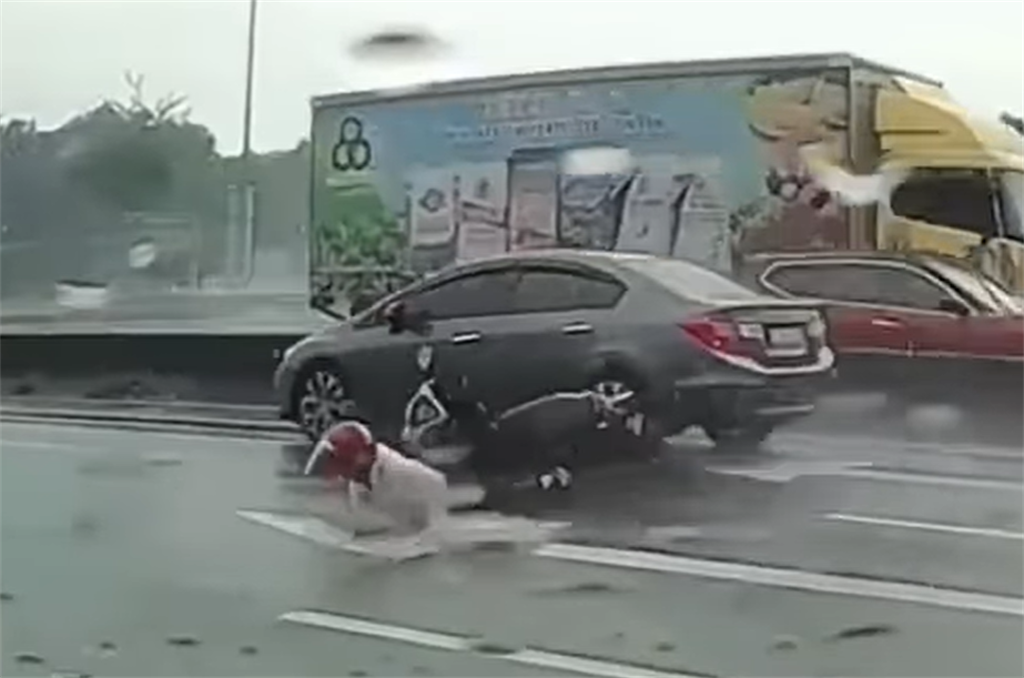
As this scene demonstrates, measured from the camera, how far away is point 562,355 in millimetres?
4211

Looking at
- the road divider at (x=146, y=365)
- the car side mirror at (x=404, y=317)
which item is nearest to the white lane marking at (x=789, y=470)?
the car side mirror at (x=404, y=317)

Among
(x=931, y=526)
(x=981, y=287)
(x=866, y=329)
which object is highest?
(x=981, y=287)

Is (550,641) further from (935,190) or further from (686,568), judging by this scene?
(935,190)

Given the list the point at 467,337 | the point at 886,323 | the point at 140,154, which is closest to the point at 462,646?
the point at 467,337

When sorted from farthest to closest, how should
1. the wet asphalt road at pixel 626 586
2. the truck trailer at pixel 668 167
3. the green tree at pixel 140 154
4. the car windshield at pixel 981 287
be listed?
the green tree at pixel 140 154
the truck trailer at pixel 668 167
the car windshield at pixel 981 287
the wet asphalt road at pixel 626 586

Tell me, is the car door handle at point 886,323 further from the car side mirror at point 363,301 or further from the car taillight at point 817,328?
the car side mirror at point 363,301

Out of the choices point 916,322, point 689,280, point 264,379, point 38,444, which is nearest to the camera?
point 916,322

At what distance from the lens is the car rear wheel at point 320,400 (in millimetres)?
4316

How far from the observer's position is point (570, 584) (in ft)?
12.9

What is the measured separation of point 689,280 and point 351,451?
861mm

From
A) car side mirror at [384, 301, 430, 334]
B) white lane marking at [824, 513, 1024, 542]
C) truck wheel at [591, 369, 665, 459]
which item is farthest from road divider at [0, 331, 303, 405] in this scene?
white lane marking at [824, 513, 1024, 542]

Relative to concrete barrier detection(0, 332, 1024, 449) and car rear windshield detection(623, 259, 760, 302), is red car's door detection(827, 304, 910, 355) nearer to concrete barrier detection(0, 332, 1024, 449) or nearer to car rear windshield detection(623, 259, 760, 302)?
concrete barrier detection(0, 332, 1024, 449)

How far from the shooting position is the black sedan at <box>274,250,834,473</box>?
4.03 meters

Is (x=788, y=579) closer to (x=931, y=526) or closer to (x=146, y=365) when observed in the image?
(x=931, y=526)
